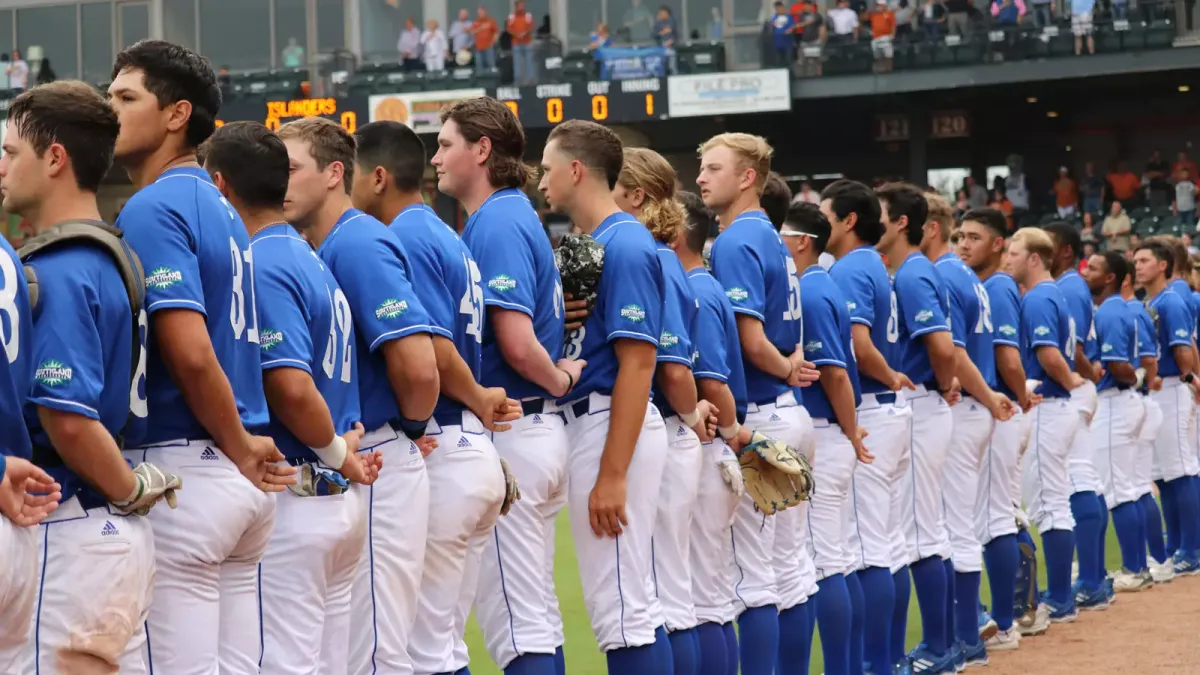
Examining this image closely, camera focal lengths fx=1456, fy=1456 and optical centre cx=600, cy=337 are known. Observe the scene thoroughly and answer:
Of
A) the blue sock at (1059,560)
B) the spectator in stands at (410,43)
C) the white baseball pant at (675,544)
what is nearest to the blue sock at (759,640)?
the white baseball pant at (675,544)

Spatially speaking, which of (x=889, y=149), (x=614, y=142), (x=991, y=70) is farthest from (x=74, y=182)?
(x=889, y=149)

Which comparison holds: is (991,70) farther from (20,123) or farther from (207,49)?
(20,123)

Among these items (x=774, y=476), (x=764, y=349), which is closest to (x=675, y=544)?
(x=774, y=476)

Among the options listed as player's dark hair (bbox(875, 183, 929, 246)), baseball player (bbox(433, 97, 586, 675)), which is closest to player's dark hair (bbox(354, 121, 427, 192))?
baseball player (bbox(433, 97, 586, 675))

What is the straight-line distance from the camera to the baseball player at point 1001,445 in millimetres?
7828

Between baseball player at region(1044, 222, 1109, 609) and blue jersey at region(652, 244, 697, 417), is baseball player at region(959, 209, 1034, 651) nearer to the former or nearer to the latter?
baseball player at region(1044, 222, 1109, 609)

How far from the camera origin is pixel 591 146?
4855 millimetres

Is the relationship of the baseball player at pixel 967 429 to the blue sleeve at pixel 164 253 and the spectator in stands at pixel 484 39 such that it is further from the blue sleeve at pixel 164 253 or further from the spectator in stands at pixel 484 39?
the spectator in stands at pixel 484 39

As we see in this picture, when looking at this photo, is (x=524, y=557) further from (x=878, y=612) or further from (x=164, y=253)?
(x=878, y=612)

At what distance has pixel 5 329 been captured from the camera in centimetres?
280

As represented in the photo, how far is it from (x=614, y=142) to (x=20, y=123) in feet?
7.12

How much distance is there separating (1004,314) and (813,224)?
6.08 ft

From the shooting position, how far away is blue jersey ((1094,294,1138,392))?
9.97 m

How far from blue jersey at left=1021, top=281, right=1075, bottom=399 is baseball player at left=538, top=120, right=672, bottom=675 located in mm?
4427
